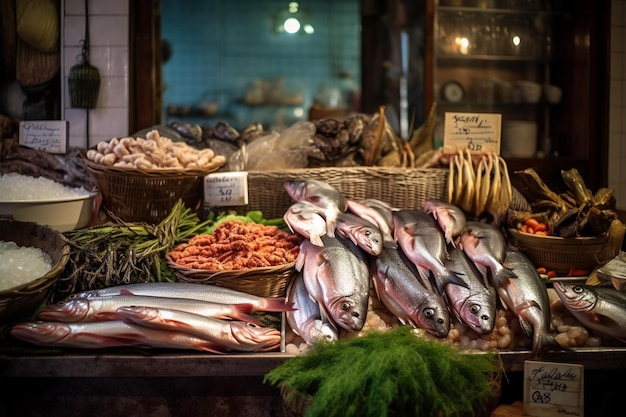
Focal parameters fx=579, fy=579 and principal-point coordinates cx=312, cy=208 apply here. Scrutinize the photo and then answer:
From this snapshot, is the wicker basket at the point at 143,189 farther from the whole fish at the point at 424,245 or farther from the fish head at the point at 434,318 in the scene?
the fish head at the point at 434,318

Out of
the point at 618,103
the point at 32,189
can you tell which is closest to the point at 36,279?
the point at 32,189

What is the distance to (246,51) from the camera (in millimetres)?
7699

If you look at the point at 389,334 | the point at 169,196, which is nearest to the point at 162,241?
the point at 169,196

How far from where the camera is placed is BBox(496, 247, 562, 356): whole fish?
1.91 metres

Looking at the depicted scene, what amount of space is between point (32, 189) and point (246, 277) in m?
1.16

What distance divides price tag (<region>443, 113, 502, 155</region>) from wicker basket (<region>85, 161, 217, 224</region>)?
1240mm

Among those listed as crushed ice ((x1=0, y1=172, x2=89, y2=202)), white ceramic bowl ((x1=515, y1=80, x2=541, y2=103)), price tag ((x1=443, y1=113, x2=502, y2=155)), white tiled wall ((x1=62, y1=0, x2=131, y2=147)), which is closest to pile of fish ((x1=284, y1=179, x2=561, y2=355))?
price tag ((x1=443, y1=113, x2=502, y2=155))

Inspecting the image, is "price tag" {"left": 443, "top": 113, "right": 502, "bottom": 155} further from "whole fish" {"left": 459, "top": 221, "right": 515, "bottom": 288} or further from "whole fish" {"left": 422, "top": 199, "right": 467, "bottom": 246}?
"whole fish" {"left": 459, "top": 221, "right": 515, "bottom": 288}

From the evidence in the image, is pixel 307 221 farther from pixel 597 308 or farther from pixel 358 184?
pixel 597 308

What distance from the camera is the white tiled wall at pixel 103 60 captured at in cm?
385

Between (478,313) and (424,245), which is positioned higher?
(424,245)

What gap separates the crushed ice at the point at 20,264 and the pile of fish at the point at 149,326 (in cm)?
13

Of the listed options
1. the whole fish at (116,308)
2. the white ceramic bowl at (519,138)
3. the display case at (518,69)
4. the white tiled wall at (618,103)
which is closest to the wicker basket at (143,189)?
the whole fish at (116,308)

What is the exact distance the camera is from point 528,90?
197 inches
